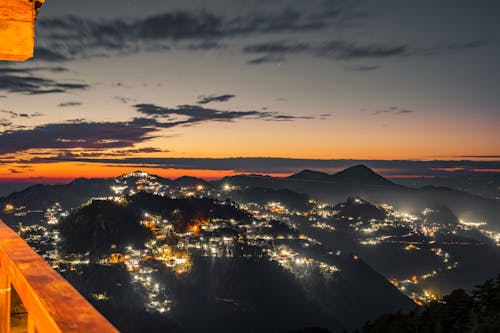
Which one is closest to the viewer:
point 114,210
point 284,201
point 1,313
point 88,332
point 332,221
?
point 88,332

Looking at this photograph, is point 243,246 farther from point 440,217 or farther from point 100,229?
point 440,217

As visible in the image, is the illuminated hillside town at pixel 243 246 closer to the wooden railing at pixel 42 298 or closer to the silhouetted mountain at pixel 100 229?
the silhouetted mountain at pixel 100 229

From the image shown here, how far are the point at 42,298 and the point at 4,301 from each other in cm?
96

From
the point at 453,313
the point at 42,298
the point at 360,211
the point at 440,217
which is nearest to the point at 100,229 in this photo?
the point at 453,313

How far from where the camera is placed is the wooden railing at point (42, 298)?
1.13 metres

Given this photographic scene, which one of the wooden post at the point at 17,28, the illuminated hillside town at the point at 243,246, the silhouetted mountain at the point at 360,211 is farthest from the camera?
the silhouetted mountain at the point at 360,211

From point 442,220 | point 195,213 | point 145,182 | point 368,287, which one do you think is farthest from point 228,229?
point 442,220

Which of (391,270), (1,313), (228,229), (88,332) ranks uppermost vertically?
(88,332)

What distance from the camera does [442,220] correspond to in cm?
17325

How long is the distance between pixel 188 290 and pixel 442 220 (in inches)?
5448

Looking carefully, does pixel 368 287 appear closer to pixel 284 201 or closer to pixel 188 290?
pixel 188 290

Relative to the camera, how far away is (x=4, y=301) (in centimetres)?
200

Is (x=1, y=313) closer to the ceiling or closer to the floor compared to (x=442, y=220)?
closer to the ceiling

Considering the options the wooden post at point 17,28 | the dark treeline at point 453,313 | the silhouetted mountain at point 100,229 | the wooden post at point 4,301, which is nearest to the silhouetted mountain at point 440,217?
the silhouetted mountain at point 100,229
